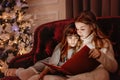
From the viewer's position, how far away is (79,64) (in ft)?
5.68

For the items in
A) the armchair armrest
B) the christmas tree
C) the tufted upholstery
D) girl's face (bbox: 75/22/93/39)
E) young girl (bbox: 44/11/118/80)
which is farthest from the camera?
the christmas tree

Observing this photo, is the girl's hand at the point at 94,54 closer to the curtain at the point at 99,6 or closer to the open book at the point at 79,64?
the open book at the point at 79,64

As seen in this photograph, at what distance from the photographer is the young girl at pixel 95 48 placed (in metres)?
1.69

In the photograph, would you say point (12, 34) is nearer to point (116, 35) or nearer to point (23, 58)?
point (23, 58)

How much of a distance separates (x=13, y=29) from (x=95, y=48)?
1.73m

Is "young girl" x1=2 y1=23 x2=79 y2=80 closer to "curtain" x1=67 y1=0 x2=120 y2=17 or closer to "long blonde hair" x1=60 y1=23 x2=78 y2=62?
"long blonde hair" x1=60 y1=23 x2=78 y2=62

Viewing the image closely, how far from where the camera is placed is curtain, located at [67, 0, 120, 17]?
287 cm

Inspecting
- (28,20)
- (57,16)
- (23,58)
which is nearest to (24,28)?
(28,20)

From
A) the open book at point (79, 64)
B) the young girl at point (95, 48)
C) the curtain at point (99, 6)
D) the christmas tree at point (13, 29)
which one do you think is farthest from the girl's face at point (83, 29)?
the christmas tree at point (13, 29)

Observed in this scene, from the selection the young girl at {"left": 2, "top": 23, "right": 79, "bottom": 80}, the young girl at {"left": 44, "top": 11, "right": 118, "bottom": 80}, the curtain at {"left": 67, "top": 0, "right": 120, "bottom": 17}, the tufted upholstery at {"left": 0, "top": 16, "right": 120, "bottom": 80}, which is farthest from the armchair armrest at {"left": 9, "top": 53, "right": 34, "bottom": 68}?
the curtain at {"left": 67, "top": 0, "right": 120, "bottom": 17}

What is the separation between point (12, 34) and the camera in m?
3.43

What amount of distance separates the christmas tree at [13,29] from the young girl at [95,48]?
158cm

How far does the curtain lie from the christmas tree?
2.23 ft

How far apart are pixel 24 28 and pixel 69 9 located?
65cm
